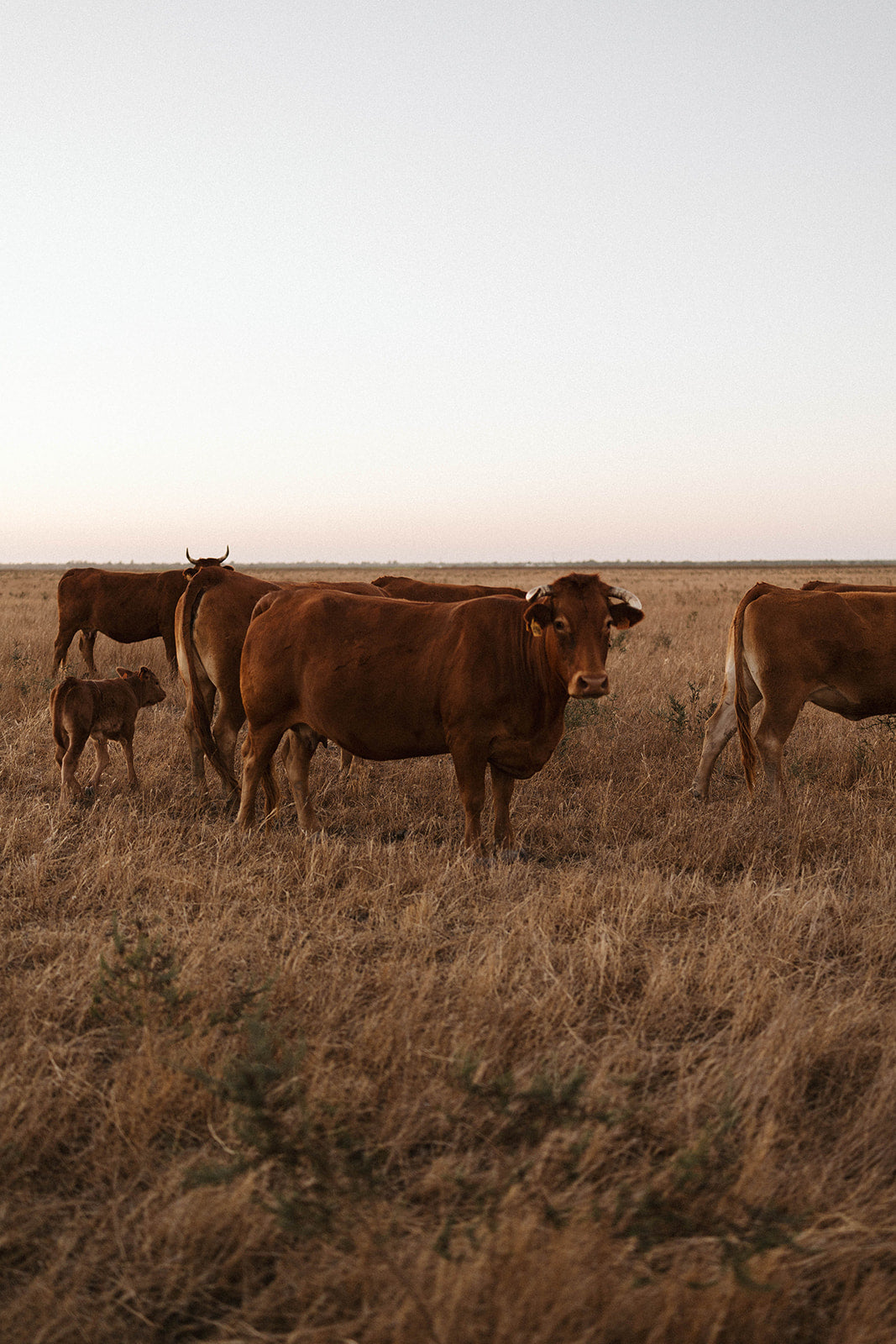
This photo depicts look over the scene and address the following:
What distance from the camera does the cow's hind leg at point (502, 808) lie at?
5.85m

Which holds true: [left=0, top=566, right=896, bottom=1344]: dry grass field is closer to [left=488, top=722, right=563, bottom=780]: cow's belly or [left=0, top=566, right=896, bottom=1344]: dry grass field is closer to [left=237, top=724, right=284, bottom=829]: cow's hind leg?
[left=237, top=724, right=284, bottom=829]: cow's hind leg

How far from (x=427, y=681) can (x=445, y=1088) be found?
3.05 meters

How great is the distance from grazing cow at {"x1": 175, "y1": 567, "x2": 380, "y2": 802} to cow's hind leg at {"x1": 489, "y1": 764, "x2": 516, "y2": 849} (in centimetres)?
215

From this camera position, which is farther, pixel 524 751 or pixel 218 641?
pixel 218 641

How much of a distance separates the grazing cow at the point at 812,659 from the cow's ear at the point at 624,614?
1828 mm

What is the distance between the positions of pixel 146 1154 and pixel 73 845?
333 centimetres

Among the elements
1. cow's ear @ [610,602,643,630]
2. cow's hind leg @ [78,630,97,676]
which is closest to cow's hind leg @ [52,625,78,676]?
cow's hind leg @ [78,630,97,676]

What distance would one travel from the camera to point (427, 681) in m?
5.66

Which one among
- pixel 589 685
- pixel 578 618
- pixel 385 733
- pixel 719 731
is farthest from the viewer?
pixel 719 731

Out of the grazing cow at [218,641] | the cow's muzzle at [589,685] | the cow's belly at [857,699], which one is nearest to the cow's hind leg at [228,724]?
the grazing cow at [218,641]

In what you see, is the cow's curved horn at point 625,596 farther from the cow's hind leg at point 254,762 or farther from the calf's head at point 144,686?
the calf's head at point 144,686

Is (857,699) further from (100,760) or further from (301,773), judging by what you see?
(100,760)

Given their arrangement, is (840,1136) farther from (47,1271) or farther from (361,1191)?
(47,1271)

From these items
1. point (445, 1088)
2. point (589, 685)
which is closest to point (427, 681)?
point (589, 685)
